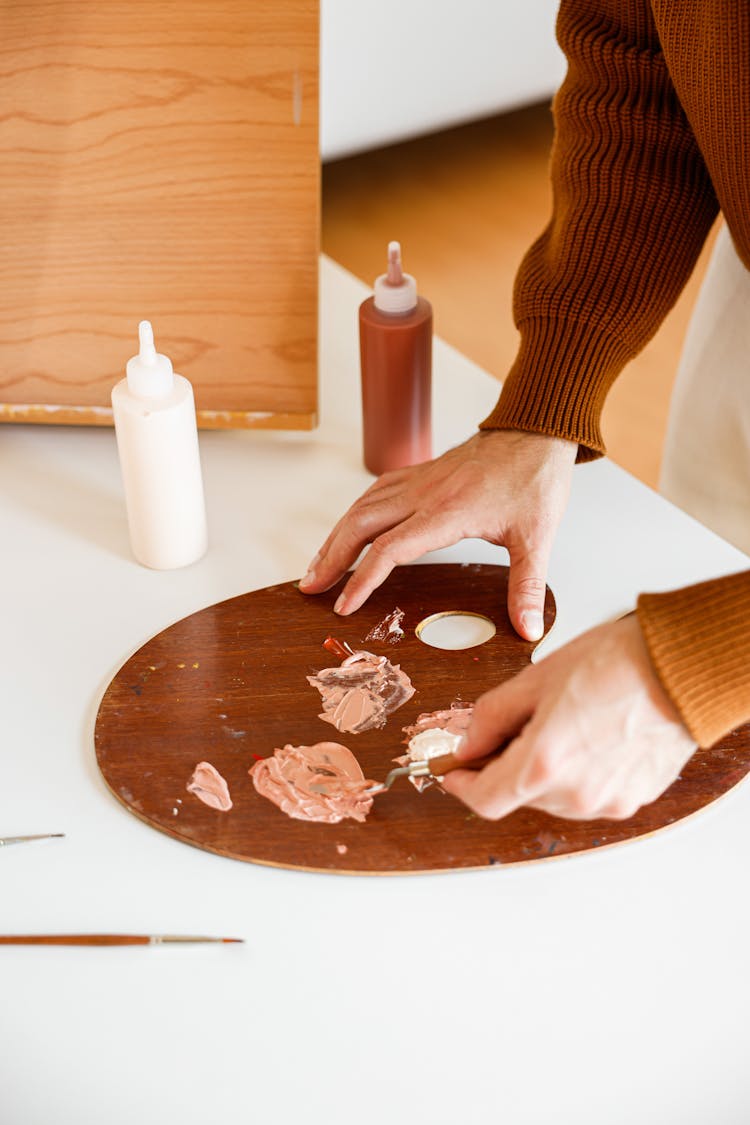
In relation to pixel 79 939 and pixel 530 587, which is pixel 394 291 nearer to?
pixel 530 587

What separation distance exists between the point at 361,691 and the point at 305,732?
58 millimetres

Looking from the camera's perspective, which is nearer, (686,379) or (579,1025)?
(579,1025)

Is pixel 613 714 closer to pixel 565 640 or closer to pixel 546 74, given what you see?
pixel 565 640

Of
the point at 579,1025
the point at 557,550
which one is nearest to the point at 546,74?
the point at 557,550

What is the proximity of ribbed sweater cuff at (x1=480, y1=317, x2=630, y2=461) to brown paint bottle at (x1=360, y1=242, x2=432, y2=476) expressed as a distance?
0.08 m

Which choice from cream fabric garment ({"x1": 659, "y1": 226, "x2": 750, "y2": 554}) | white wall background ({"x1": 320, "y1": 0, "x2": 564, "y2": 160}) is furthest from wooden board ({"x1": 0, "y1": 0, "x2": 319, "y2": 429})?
white wall background ({"x1": 320, "y1": 0, "x2": 564, "y2": 160})

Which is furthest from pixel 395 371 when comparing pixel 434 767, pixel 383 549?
pixel 434 767

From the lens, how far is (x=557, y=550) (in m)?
1.01

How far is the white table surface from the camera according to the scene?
2.16 feet

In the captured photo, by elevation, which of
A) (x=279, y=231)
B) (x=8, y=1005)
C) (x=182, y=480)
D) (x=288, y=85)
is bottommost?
(x=8, y=1005)

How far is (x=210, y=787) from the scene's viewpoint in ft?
2.61

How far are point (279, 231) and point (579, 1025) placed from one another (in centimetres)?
70

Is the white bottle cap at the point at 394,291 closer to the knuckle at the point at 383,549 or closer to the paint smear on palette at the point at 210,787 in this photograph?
the knuckle at the point at 383,549

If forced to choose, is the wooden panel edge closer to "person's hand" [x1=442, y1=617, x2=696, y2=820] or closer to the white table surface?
the white table surface
